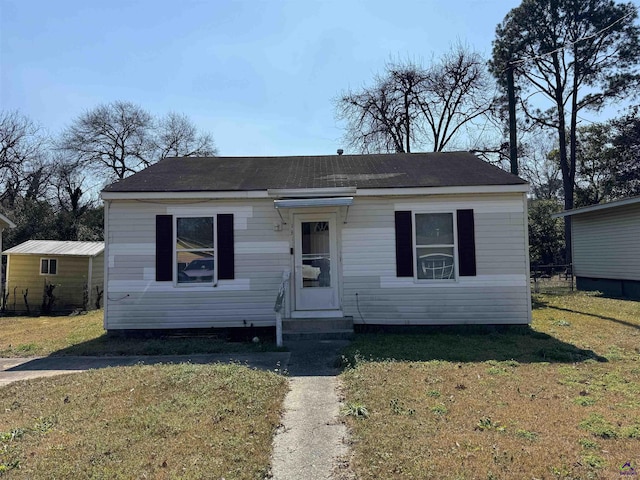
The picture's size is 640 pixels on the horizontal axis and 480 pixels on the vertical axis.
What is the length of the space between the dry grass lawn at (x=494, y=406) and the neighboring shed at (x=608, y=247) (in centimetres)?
781

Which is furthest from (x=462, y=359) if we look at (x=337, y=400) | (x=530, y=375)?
(x=337, y=400)

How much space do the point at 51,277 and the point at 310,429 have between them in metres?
14.5

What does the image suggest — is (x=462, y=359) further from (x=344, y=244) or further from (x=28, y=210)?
(x=28, y=210)

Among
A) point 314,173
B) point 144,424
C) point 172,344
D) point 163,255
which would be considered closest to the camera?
point 144,424

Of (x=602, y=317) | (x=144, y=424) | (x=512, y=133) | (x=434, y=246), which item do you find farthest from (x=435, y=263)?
(x=512, y=133)

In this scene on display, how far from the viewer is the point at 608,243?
15867 millimetres

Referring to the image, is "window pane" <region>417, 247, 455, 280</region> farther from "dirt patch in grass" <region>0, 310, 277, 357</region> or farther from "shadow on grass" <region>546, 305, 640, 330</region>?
"shadow on grass" <region>546, 305, 640, 330</region>

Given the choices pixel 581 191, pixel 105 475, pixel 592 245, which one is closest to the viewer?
pixel 105 475


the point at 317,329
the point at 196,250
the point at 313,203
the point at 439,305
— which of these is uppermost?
the point at 313,203

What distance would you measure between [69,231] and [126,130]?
990 cm

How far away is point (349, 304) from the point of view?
8.76 metres

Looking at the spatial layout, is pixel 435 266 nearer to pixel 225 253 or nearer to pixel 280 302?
Result: pixel 280 302

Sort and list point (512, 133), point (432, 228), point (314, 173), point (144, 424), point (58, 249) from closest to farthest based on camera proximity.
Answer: point (144, 424) < point (432, 228) < point (314, 173) < point (512, 133) < point (58, 249)

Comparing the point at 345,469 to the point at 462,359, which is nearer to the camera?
the point at 345,469
